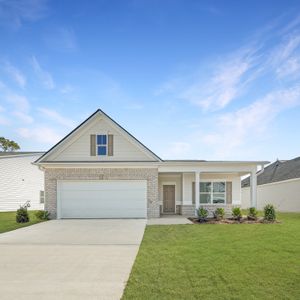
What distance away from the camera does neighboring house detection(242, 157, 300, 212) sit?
23.3 meters

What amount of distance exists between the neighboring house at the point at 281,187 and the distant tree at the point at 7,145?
40582mm

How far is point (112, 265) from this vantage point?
22.0ft

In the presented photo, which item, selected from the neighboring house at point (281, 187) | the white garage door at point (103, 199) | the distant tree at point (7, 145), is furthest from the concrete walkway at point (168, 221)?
the distant tree at point (7, 145)

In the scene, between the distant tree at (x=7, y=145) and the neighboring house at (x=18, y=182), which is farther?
the distant tree at (x=7, y=145)

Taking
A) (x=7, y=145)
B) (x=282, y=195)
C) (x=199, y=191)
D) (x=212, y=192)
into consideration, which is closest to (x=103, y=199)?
(x=199, y=191)

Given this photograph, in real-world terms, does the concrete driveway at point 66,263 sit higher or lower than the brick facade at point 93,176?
lower

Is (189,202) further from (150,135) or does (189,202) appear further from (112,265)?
(112,265)

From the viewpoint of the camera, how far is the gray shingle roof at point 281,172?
24.8 m

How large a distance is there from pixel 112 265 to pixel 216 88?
40.8ft

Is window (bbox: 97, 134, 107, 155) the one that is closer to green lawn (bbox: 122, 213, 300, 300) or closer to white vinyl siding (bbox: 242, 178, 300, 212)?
green lawn (bbox: 122, 213, 300, 300)

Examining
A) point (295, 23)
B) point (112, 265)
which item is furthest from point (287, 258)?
point (295, 23)

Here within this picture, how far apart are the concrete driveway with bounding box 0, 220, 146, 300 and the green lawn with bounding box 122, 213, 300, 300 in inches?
18.7

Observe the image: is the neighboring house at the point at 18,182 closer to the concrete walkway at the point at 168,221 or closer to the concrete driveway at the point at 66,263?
the concrete walkway at the point at 168,221

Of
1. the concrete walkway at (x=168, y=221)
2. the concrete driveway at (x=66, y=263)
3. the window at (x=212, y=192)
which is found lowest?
the concrete walkway at (x=168, y=221)
